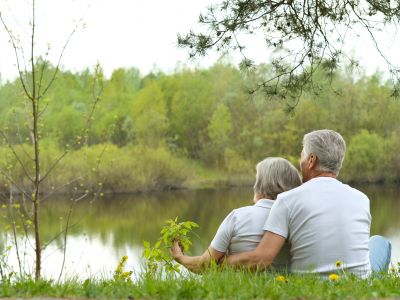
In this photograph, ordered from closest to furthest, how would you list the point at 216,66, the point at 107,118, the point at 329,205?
the point at 329,205 < the point at 107,118 < the point at 216,66

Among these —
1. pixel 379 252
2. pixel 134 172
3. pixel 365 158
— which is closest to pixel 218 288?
pixel 379 252

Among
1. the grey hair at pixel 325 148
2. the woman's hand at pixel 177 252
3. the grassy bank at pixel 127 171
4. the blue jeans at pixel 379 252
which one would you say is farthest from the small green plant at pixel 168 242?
the grassy bank at pixel 127 171

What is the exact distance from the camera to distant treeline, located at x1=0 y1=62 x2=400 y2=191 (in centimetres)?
3775

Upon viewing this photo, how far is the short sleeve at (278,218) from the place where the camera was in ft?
9.69

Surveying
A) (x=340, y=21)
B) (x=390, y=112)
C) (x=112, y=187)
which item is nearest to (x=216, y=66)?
(x=390, y=112)

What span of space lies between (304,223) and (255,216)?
227 mm

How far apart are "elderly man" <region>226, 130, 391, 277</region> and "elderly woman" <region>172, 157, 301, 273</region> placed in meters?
0.06

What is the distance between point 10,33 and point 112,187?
104ft

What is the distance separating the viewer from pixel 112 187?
36.8 m

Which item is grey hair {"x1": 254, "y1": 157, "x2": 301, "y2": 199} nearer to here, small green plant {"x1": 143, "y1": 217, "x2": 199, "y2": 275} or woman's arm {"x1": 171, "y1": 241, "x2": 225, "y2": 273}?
woman's arm {"x1": 171, "y1": 241, "x2": 225, "y2": 273}

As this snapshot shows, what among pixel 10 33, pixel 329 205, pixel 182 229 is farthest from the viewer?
pixel 10 33

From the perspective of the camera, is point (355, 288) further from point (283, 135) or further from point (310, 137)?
point (283, 135)

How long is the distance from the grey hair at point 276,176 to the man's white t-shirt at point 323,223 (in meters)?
0.15

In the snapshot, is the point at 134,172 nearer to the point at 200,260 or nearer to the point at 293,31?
the point at 293,31
